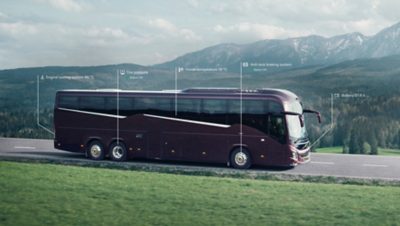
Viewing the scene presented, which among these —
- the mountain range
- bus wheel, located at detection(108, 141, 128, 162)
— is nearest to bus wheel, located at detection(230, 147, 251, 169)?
the mountain range

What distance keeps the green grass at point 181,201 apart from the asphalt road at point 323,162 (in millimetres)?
1357

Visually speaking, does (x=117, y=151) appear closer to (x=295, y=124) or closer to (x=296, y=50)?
(x=295, y=124)

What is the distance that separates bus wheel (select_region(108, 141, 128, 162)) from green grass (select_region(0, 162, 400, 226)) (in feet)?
7.58

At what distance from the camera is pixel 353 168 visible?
12.6 m

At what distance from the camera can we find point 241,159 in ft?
42.4

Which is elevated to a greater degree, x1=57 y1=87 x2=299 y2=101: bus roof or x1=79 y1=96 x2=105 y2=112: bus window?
x1=57 y1=87 x2=299 y2=101: bus roof

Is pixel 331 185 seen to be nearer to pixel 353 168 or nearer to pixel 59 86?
pixel 353 168

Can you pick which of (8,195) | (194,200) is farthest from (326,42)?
(8,195)

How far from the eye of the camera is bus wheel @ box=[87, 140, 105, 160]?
46.6 feet

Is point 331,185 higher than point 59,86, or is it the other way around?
point 59,86

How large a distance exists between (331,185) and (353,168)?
183cm

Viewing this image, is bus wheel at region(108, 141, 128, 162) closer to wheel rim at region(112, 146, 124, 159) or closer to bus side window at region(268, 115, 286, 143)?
wheel rim at region(112, 146, 124, 159)

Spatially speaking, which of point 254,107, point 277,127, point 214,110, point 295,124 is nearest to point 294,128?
point 295,124

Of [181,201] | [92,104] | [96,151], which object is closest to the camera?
[181,201]
